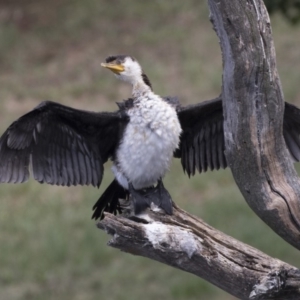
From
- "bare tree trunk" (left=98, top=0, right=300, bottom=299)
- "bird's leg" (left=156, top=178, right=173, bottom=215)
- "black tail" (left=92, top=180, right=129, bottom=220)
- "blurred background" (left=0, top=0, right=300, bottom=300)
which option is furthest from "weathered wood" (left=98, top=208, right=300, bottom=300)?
"blurred background" (left=0, top=0, right=300, bottom=300)

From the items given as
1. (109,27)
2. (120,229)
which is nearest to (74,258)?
(120,229)

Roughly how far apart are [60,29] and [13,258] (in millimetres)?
5445

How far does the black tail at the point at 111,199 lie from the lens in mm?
4793

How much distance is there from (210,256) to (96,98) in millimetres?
7019

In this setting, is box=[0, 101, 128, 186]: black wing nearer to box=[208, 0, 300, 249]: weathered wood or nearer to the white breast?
the white breast

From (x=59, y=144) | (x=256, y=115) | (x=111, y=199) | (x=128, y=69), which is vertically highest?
(x=128, y=69)

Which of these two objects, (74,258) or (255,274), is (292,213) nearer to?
(255,274)

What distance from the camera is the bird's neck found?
15.1ft

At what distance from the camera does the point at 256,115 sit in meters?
3.81

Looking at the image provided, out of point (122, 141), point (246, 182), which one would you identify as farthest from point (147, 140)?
point (246, 182)

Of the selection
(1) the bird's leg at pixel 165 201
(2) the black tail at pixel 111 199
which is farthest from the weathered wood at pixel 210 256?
(2) the black tail at pixel 111 199

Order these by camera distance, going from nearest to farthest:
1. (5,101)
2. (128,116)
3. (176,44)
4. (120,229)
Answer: (120,229), (128,116), (5,101), (176,44)

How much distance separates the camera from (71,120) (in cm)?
459

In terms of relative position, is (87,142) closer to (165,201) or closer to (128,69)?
(128,69)
